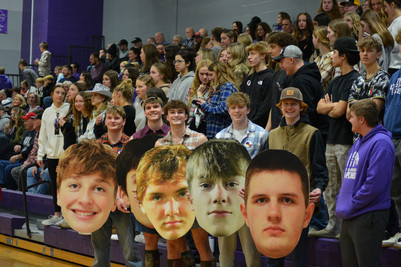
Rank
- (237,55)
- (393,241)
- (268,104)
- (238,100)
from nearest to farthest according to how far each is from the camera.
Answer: (238,100) < (393,241) < (268,104) < (237,55)

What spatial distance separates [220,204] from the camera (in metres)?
3.10

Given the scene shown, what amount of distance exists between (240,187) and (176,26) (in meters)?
12.2

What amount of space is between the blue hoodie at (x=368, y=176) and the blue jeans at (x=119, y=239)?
1360 millimetres

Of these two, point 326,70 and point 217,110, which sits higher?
point 326,70

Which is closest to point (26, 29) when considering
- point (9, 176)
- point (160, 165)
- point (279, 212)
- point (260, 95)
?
point (9, 176)

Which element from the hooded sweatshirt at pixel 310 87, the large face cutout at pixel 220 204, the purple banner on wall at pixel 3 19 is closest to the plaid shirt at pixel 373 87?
the hooded sweatshirt at pixel 310 87

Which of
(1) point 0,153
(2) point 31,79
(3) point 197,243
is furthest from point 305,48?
(2) point 31,79

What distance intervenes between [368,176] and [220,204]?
1219 mm

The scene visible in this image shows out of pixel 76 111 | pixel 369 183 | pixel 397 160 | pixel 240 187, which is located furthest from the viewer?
pixel 76 111

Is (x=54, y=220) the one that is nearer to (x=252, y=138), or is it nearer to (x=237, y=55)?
(x=237, y=55)

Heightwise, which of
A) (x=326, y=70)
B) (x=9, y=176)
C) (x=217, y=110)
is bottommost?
(x=9, y=176)

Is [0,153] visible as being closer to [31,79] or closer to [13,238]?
[13,238]

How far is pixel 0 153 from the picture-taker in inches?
413

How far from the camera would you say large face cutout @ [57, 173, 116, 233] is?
358 centimetres
